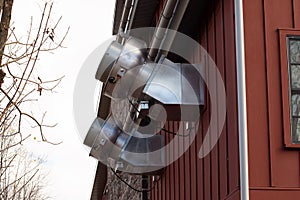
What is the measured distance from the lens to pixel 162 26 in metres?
8.21

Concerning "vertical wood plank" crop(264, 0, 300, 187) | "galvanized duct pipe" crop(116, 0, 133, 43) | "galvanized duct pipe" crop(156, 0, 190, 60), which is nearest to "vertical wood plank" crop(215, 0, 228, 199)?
"galvanized duct pipe" crop(156, 0, 190, 60)

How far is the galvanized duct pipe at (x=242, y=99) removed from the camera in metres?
6.12

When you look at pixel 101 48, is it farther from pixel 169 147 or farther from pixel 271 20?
pixel 271 20

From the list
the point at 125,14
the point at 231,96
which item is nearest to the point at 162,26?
the point at 231,96

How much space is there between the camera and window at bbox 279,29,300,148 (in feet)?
20.6

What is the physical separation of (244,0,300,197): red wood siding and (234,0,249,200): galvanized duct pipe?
0.16 feet

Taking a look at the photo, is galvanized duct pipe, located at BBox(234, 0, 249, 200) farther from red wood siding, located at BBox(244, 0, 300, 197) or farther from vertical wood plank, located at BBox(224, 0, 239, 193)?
vertical wood plank, located at BBox(224, 0, 239, 193)

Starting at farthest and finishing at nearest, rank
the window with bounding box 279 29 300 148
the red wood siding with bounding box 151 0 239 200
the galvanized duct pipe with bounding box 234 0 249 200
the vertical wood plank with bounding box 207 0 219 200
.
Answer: the vertical wood plank with bounding box 207 0 219 200 → the red wood siding with bounding box 151 0 239 200 → the window with bounding box 279 29 300 148 → the galvanized duct pipe with bounding box 234 0 249 200

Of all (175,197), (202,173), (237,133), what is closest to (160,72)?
(202,173)

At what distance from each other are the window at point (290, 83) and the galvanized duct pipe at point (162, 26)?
1553 mm

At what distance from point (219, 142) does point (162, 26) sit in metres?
1.59

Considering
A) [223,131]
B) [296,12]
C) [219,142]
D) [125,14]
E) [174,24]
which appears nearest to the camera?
[296,12]

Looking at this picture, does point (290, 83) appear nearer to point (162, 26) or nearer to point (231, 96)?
point (231, 96)

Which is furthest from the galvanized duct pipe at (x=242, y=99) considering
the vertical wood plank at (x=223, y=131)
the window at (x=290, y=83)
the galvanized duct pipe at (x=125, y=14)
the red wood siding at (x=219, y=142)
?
the galvanized duct pipe at (x=125, y=14)
